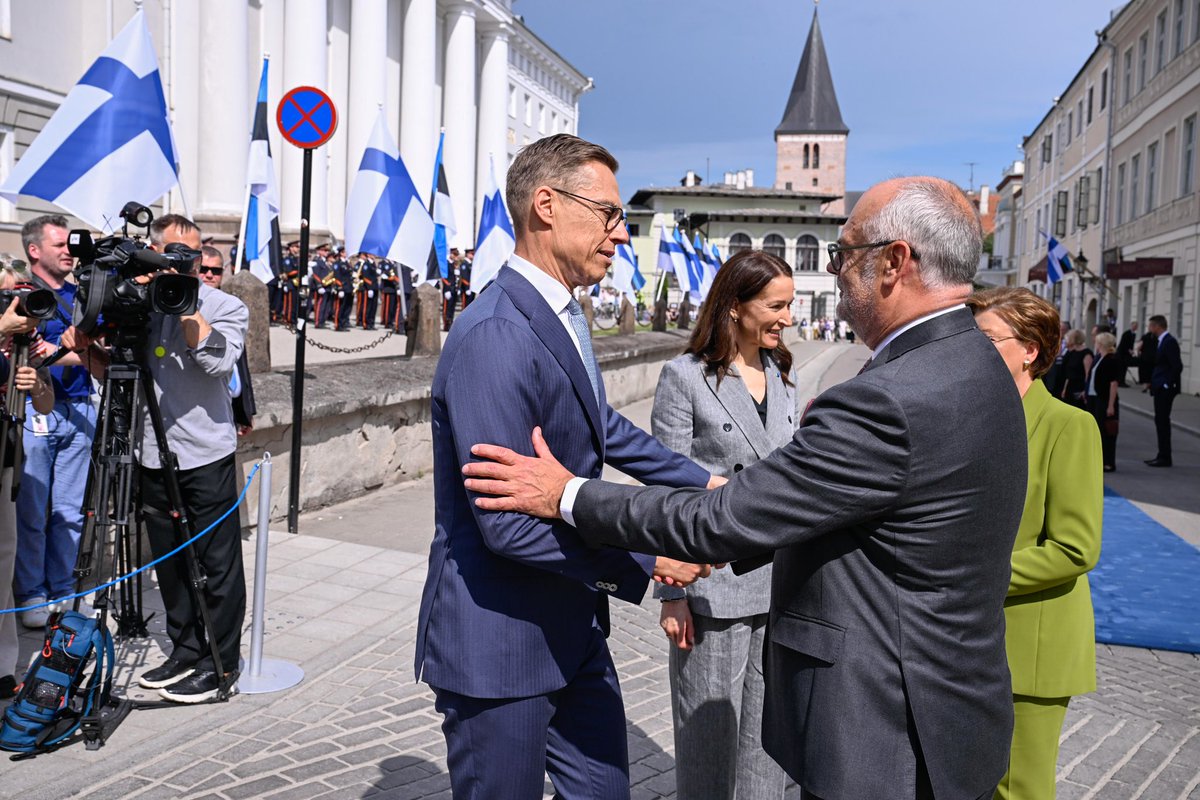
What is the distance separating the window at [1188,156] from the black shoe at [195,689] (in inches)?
1163

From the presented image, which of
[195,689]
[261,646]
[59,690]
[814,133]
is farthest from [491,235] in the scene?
[814,133]

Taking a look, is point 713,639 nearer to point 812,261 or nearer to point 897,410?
point 897,410

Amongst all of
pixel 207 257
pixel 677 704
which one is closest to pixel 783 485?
pixel 677 704

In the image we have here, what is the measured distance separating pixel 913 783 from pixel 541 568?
0.88m

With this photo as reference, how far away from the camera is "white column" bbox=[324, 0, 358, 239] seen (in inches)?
1576

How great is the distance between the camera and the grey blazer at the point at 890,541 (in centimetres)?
199

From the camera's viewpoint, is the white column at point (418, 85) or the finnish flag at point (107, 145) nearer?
the finnish flag at point (107, 145)

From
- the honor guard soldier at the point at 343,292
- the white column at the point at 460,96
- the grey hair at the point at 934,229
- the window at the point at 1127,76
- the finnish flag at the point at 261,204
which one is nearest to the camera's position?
the grey hair at the point at 934,229

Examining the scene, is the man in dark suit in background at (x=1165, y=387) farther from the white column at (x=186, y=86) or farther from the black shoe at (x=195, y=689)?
the white column at (x=186, y=86)

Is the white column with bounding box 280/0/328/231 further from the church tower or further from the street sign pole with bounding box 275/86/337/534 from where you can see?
the church tower

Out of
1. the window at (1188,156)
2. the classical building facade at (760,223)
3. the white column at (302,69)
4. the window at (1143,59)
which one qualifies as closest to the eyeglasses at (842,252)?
the window at (1188,156)

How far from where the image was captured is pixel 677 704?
3.46 meters

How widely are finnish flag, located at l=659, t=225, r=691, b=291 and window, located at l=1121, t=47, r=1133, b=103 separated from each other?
62.2 ft

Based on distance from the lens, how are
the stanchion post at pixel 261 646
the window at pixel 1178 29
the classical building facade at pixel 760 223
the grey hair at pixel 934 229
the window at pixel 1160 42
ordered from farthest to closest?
the classical building facade at pixel 760 223
the window at pixel 1160 42
the window at pixel 1178 29
the stanchion post at pixel 261 646
the grey hair at pixel 934 229
